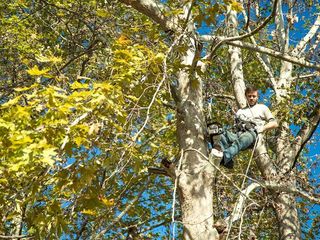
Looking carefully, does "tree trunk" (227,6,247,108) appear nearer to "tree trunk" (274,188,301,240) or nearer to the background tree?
the background tree

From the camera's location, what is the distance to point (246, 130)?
5129mm

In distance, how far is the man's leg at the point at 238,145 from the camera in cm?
445

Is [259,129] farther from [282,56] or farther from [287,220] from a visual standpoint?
[287,220]

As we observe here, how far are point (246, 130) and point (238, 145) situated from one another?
1.45ft

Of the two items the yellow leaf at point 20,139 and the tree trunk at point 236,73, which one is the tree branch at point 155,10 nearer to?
the yellow leaf at point 20,139

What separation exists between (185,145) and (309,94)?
4010mm

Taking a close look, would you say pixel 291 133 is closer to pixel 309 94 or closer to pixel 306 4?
pixel 309 94

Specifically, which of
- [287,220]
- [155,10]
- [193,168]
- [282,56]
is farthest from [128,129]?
[287,220]

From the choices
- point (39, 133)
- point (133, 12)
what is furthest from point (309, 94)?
point (39, 133)

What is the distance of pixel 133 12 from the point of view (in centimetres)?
812

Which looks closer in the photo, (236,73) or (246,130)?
(246,130)

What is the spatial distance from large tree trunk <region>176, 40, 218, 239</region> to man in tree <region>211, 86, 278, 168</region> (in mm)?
508

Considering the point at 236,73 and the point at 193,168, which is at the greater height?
the point at 236,73

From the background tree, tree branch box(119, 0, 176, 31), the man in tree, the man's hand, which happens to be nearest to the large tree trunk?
the background tree
